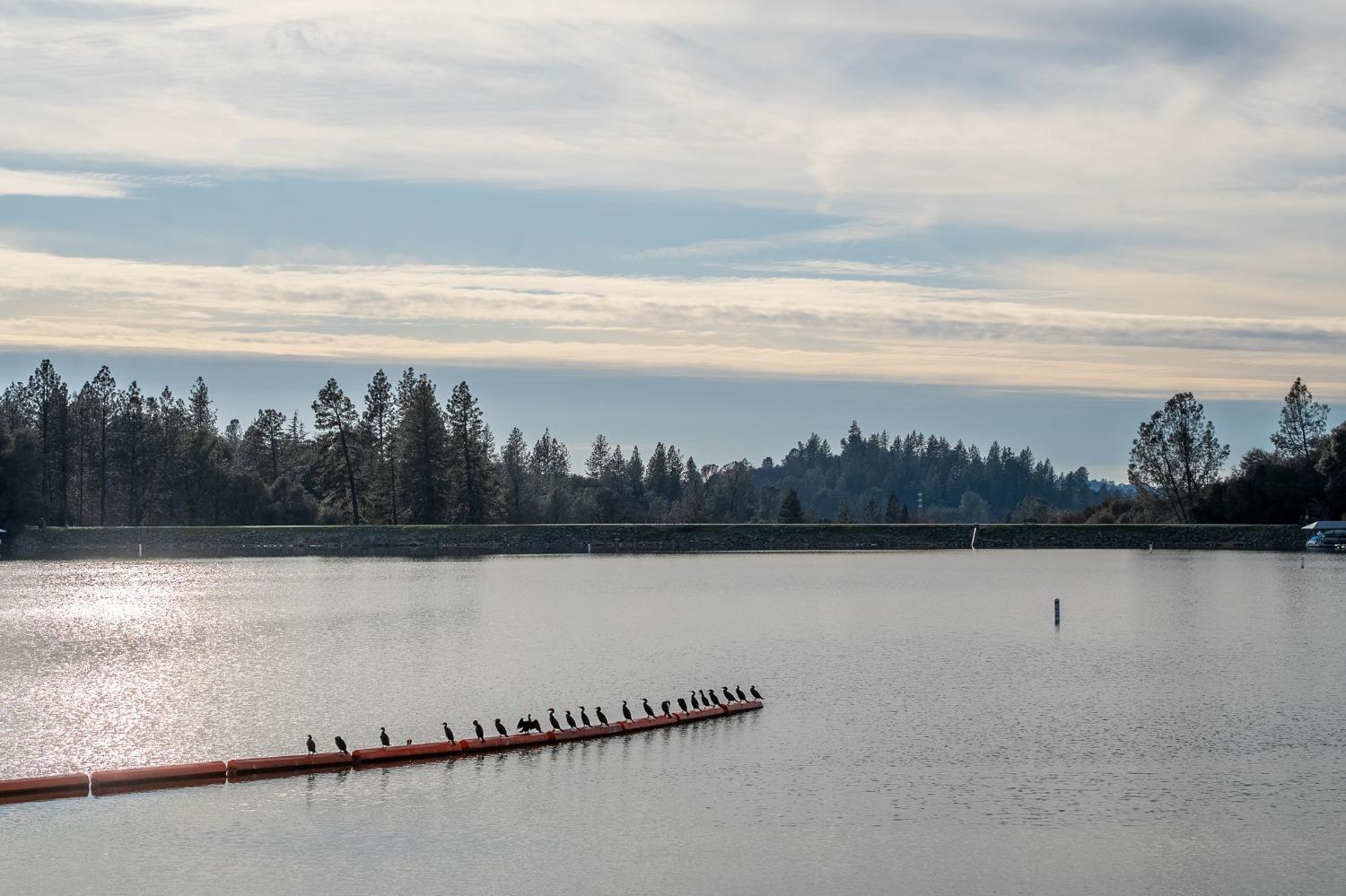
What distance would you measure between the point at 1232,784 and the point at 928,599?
46.8m

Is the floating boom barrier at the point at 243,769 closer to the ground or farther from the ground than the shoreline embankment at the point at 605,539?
closer to the ground

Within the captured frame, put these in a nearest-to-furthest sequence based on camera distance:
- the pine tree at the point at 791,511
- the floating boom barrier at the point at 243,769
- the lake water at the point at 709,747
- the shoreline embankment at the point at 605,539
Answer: the lake water at the point at 709,747, the floating boom barrier at the point at 243,769, the shoreline embankment at the point at 605,539, the pine tree at the point at 791,511

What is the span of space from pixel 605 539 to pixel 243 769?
110961 millimetres

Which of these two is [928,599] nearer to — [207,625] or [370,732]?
[207,625]

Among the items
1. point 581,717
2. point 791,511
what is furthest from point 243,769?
point 791,511

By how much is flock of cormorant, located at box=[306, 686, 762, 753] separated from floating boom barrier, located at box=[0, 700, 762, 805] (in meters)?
0.25

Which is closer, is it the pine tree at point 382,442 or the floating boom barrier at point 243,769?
the floating boom barrier at point 243,769

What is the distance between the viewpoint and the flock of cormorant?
3484cm

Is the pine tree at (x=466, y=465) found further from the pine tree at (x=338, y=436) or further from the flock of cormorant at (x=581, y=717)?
the flock of cormorant at (x=581, y=717)

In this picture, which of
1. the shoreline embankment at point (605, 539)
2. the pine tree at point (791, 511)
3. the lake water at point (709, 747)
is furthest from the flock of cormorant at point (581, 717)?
the pine tree at point (791, 511)

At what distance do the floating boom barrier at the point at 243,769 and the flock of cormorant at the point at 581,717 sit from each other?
251mm

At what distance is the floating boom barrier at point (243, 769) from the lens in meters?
30.8

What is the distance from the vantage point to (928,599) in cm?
7862

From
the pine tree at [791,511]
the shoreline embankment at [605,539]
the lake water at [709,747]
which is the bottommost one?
the lake water at [709,747]
